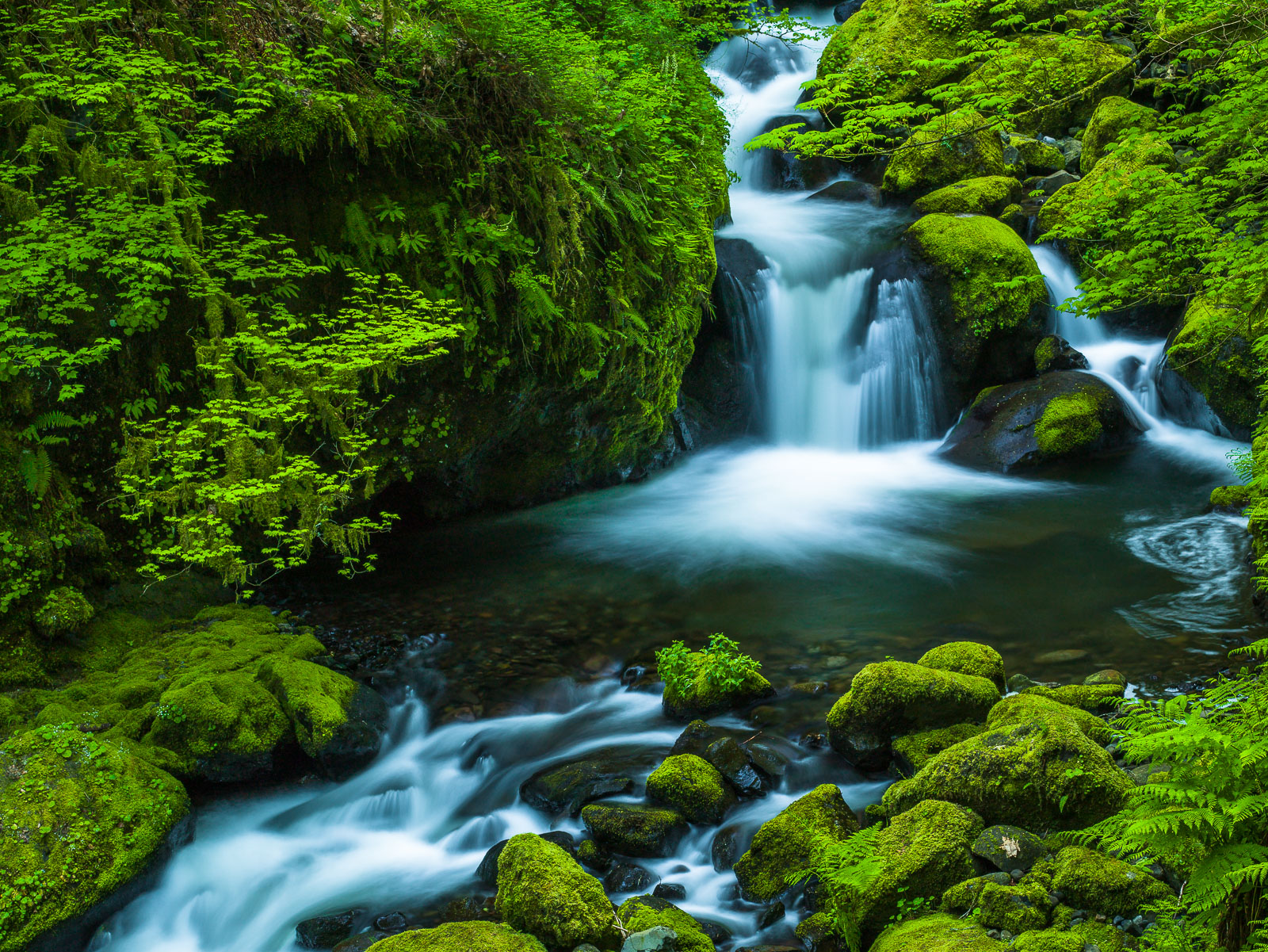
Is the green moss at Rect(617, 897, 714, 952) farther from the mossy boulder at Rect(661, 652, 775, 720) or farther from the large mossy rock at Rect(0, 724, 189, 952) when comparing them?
the large mossy rock at Rect(0, 724, 189, 952)

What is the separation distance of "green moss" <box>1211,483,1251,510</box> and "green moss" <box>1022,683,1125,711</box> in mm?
5072

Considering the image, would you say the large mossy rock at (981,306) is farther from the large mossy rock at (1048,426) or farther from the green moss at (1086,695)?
the green moss at (1086,695)

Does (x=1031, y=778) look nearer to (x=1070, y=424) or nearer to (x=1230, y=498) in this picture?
(x=1230, y=498)

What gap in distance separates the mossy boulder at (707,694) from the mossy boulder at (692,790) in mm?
819

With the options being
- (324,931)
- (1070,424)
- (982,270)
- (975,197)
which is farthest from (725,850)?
(975,197)

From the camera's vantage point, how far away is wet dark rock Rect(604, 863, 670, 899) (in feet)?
13.5

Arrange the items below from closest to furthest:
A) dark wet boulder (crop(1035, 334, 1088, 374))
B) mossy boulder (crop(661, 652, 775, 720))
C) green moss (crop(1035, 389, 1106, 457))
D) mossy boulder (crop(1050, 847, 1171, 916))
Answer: mossy boulder (crop(1050, 847, 1171, 916)) → mossy boulder (crop(661, 652, 775, 720)) → green moss (crop(1035, 389, 1106, 457)) → dark wet boulder (crop(1035, 334, 1088, 374))

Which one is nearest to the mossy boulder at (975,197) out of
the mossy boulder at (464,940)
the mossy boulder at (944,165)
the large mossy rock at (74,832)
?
the mossy boulder at (944,165)

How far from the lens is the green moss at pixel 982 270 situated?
12008 millimetres

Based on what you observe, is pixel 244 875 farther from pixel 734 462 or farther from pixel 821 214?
pixel 821 214

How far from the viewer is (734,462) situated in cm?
1184

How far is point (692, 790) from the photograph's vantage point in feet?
15.0

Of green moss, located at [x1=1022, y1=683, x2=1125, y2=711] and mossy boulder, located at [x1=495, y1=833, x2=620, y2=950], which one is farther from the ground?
green moss, located at [x1=1022, y1=683, x2=1125, y2=711]

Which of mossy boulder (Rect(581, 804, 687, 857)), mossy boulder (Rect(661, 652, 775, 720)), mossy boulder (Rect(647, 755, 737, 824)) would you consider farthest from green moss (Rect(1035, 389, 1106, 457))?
mossy boulder (Rect(581, 804, 687, 857))
